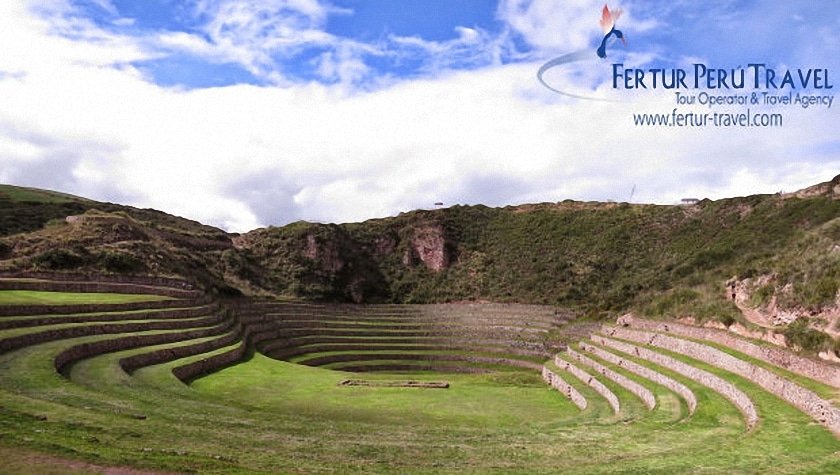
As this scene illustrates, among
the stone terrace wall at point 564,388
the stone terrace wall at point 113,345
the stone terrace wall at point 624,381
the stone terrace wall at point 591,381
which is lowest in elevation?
the stone terrace wall at point 564,388

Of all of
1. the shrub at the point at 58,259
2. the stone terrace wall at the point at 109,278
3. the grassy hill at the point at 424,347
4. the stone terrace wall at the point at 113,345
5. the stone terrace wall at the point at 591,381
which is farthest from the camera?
the shrub at the point at 58,259

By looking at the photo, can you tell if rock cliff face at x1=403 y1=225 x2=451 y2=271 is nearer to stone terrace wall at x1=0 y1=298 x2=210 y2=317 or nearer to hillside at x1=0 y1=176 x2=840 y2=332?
hillside at x1=0 y1=176 x2=840 y2=332

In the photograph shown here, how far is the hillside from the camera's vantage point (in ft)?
141

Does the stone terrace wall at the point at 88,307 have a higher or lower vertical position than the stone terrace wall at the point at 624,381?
higher

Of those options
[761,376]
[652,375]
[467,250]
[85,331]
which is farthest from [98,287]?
[467,250]

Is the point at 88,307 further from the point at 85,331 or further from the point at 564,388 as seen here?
the point at 564,388

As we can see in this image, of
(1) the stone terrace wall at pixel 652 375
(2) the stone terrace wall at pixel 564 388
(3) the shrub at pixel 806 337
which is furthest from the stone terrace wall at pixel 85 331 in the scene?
(3) the shrub at pixel 806 337

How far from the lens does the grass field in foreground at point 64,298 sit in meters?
27.3

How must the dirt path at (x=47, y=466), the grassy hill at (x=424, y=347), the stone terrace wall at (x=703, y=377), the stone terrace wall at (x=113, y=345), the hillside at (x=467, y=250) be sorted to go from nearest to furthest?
the dirt path at (x=47, y=466), the grassy hill at (x=424, y=347), the stone terrace wall at (x=703, y=377), the stone terrace wall at (x=113, y=345), the hillside at (x=467, y=250)

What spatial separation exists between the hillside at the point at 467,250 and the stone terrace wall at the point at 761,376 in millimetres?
3147

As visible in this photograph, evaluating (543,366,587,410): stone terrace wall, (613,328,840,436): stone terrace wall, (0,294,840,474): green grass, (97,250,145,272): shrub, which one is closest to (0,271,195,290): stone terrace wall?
(97,250,145,272): shrub

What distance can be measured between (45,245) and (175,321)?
17.8 meters

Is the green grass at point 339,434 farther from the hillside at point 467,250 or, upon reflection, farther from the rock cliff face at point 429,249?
the rock cliff face at point 429,249

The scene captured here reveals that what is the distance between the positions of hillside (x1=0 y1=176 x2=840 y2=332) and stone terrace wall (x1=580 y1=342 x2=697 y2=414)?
4.89 m
